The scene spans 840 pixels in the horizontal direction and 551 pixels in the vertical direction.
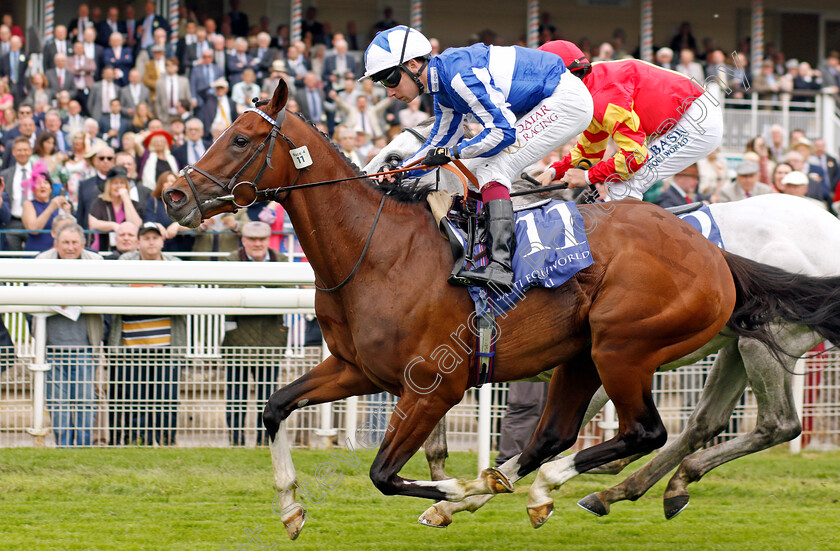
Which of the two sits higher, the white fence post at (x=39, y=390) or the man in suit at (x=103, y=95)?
the man in suit at (x=103, y=95)

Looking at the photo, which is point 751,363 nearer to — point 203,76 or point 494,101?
point 494,101

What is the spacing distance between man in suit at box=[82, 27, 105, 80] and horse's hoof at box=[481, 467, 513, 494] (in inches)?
370

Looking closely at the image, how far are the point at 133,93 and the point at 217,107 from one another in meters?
0.97

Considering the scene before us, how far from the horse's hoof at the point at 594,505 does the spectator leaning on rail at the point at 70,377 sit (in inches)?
108

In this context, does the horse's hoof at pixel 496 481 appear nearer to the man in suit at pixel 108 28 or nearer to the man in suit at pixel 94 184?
the man in suit at pixel 94 184

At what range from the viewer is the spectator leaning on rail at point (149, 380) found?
5848 millimetres

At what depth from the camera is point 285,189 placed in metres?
4.16

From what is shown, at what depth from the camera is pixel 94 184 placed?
8.27 metres

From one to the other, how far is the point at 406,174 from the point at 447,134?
→ 260 mm

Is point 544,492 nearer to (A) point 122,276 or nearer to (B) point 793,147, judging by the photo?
(A) point 122,276

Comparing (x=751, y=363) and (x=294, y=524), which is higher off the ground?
(x=751, y=363)

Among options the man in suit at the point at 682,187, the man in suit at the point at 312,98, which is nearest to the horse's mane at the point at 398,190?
the man in suit at the point at 682,187

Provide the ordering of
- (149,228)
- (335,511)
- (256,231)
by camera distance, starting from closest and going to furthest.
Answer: (335,511)
(149,228)
(256,231)

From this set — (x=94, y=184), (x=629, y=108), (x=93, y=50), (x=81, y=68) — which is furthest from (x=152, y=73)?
(x=629, y=108)
